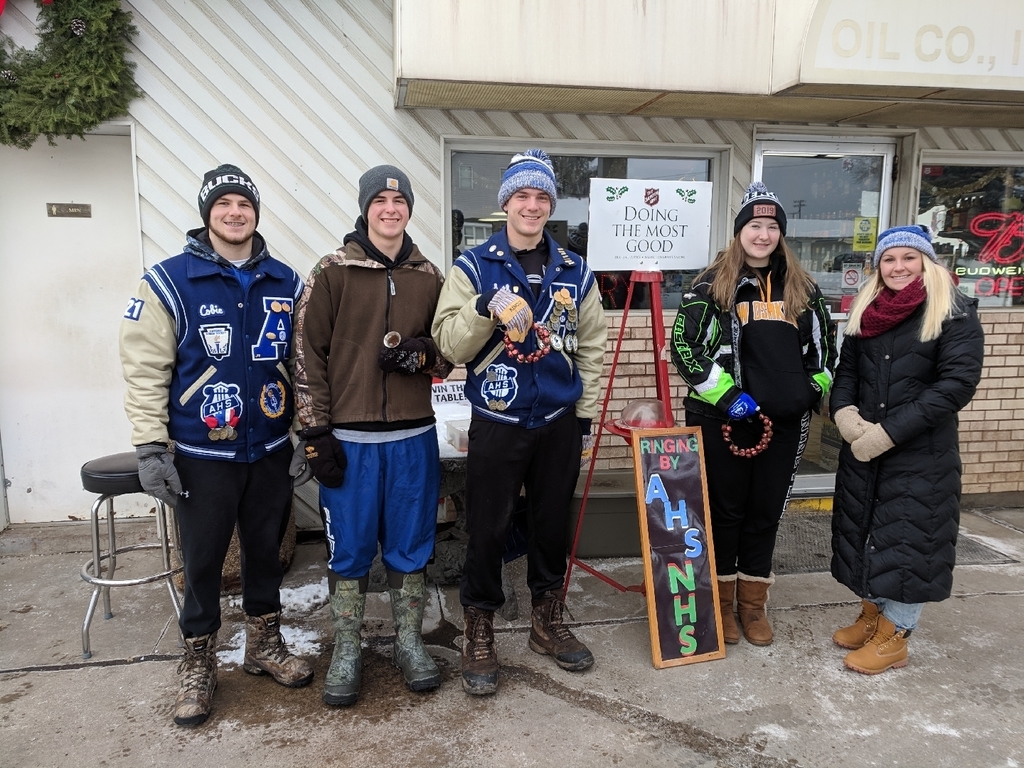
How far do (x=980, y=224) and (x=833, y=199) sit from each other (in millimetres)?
1247

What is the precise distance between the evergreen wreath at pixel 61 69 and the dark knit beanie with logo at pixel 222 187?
1771mm

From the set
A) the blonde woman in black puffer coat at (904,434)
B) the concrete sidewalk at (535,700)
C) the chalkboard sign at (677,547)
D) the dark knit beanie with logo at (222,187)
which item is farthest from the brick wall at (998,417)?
the dark knit beanie with logo at (222,187)

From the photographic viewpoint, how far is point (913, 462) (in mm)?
2977

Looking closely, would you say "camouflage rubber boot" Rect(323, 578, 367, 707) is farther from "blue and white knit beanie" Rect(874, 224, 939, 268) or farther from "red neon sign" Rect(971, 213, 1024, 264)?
"red neon sign" Rect(971, 213, 1024, 264)

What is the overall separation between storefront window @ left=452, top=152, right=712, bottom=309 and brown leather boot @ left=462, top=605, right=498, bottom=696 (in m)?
2.51

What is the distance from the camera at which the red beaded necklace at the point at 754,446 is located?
3.09 m

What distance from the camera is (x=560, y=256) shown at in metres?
2.99

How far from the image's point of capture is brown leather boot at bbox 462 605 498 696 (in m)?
2.90

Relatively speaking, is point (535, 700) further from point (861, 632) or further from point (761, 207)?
point (761, 207)

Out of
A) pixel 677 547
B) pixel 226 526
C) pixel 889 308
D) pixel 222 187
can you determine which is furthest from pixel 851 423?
pixel 222 187

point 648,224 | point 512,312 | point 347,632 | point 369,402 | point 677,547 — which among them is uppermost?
point 648,224

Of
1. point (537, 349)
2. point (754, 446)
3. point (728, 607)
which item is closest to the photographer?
point (537, 349)

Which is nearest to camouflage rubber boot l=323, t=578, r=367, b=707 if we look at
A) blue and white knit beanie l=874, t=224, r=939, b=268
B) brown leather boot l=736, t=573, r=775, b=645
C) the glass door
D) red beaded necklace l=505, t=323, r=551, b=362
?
red beaded necklace l=505, t=323, r=551, b=362

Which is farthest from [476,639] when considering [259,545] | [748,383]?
[748,383]
